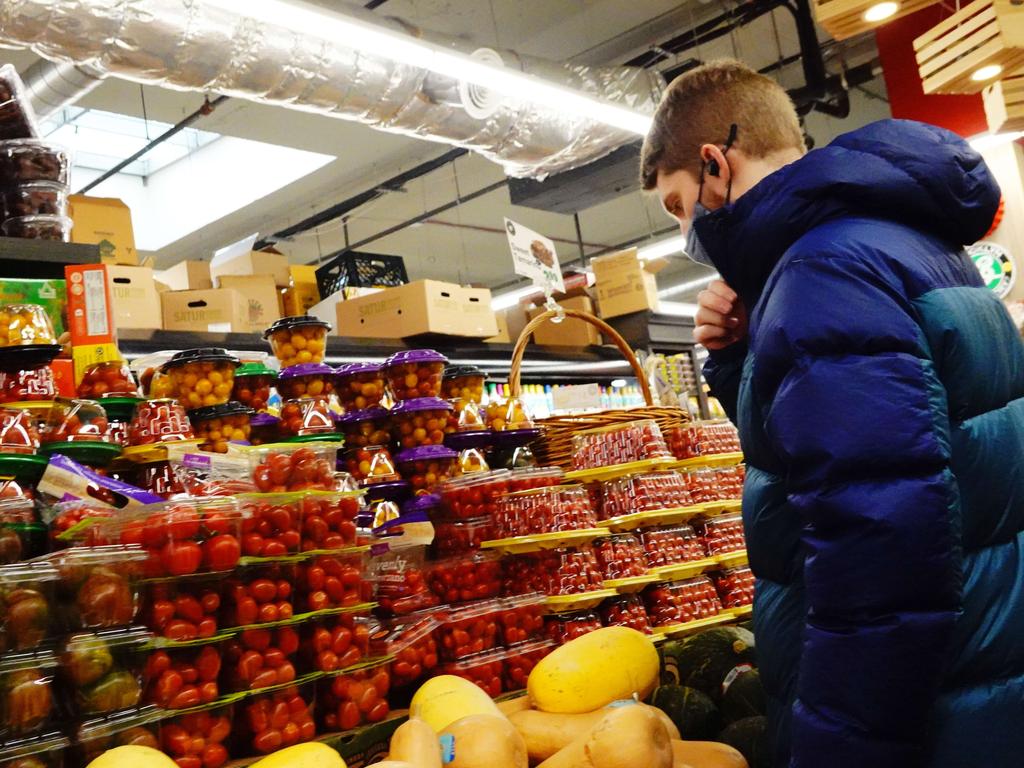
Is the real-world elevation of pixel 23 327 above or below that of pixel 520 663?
above

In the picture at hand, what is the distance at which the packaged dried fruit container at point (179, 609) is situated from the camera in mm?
1523

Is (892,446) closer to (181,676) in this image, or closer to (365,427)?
(181,676)

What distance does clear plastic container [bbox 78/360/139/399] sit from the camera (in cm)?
207

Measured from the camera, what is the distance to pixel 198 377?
2178 mm

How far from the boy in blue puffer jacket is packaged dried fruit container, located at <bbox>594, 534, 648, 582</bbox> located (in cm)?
104

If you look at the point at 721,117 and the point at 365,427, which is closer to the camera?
the point at 721,117

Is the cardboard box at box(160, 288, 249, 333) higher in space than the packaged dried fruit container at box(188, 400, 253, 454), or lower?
higher

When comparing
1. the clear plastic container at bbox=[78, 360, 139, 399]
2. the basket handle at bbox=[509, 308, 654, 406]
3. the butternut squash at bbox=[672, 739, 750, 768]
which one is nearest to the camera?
the butternut squash at bbox=[672, 739, 750, 768]

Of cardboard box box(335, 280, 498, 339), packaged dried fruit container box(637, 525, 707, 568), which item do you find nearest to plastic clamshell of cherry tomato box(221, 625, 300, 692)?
packaged dried fruit container box(637, 525, 707, 568)

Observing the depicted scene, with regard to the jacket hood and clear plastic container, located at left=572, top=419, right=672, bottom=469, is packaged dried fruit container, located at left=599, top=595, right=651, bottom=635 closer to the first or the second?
clear plastic container, located at left=572, top=419, right=672, bottom=469

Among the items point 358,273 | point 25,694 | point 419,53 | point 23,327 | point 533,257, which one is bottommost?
point 25,694

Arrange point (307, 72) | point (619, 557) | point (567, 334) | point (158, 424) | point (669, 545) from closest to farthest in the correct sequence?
point (158, 424) < point (619, 557) < point (669, 545) < point (307, 72) < point (567, 334)

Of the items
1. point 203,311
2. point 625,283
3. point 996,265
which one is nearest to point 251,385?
point 203,311

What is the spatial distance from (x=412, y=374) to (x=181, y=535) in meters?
1.17
